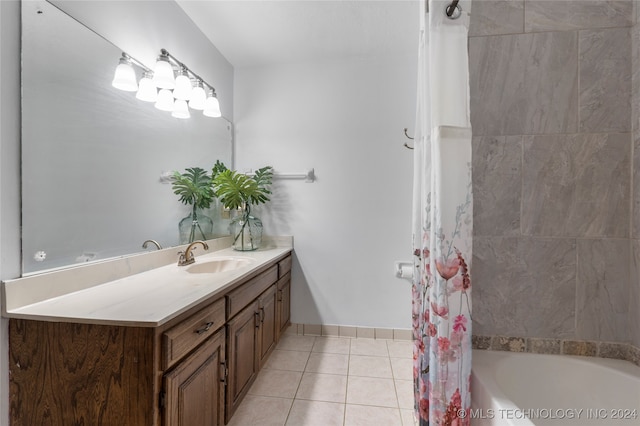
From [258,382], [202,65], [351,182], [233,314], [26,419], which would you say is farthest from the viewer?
[351,182]

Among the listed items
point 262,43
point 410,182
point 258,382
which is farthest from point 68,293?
point 410,182

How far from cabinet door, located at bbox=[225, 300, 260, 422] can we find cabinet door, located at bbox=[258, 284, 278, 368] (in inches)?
3.0

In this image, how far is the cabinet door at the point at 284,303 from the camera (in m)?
2.20

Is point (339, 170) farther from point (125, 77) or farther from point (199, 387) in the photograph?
point (199, 387)

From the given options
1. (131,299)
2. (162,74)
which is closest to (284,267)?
(131,299)

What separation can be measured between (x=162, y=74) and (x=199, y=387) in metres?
1.67

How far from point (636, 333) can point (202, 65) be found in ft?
9.60

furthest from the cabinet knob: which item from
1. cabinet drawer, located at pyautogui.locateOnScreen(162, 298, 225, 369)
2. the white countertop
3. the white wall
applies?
the white wall

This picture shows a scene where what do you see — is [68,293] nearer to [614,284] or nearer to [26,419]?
[26,419]

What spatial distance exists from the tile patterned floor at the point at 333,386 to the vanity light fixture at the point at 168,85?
6.14ft

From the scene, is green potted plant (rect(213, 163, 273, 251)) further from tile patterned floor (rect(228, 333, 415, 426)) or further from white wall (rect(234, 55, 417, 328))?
tile patterned floor (rect(228, 333, 415, 426))

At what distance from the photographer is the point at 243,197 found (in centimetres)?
221

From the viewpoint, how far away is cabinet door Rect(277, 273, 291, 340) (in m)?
2.20

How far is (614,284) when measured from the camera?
3.76 ft
